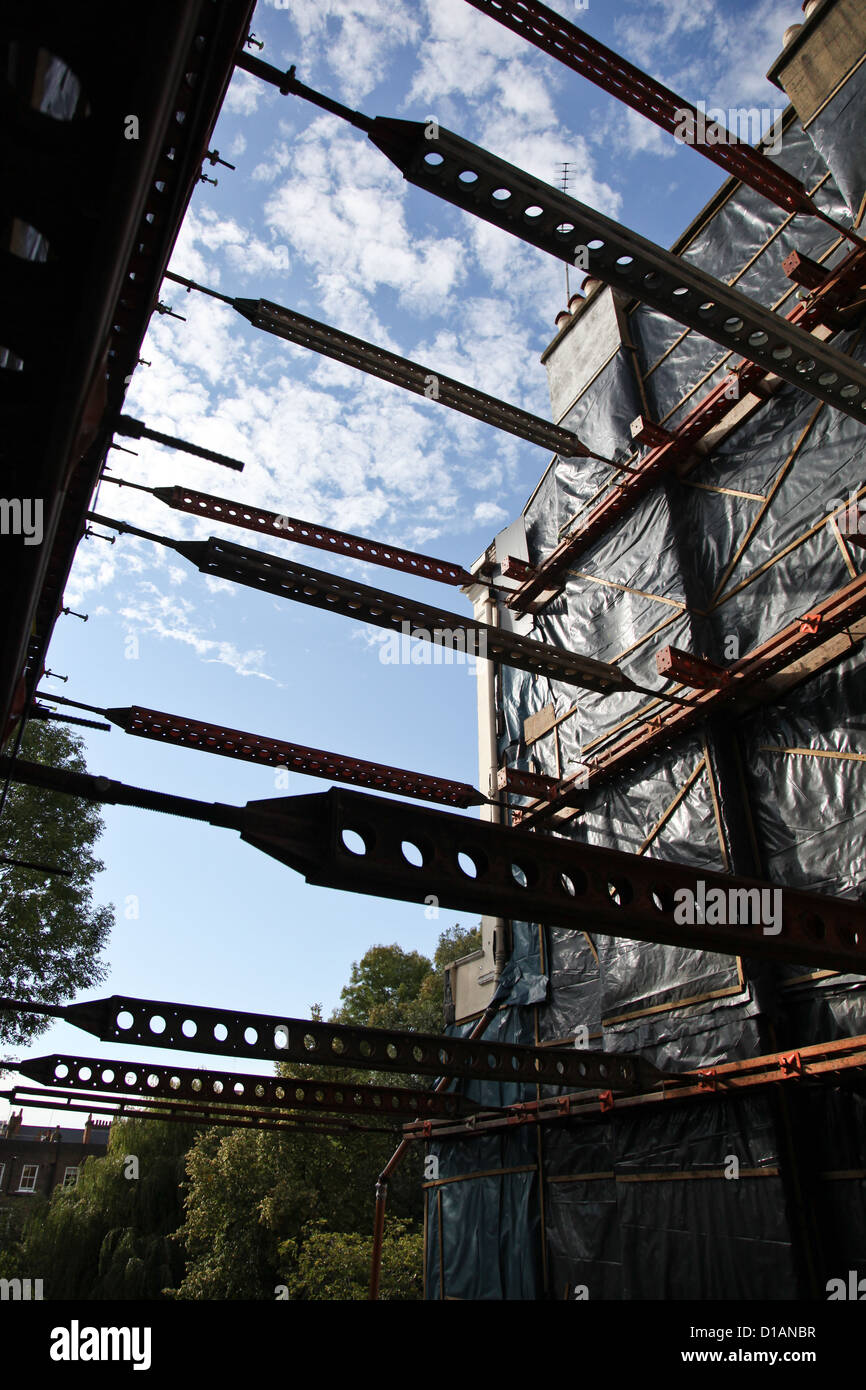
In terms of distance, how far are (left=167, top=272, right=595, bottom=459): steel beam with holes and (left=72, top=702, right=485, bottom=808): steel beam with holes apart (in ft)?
16.1

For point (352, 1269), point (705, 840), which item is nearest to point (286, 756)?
point (705, 840)

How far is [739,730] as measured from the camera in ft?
39.0

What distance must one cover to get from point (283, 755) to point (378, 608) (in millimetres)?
2775

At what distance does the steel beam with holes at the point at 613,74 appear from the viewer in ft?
23.8

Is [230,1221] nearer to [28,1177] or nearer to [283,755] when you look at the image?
[283,755]

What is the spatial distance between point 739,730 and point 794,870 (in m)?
2.33

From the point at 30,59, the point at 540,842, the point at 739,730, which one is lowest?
the point at 540,842

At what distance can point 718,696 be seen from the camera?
11.4 metres

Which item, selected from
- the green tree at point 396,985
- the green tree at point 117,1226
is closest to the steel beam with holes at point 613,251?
the green tree at point 117,1226

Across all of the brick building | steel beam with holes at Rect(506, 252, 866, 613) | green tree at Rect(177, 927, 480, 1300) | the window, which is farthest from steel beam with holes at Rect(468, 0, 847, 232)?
the window

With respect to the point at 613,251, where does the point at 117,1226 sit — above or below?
below

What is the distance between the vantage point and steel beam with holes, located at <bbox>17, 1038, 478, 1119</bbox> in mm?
10117
